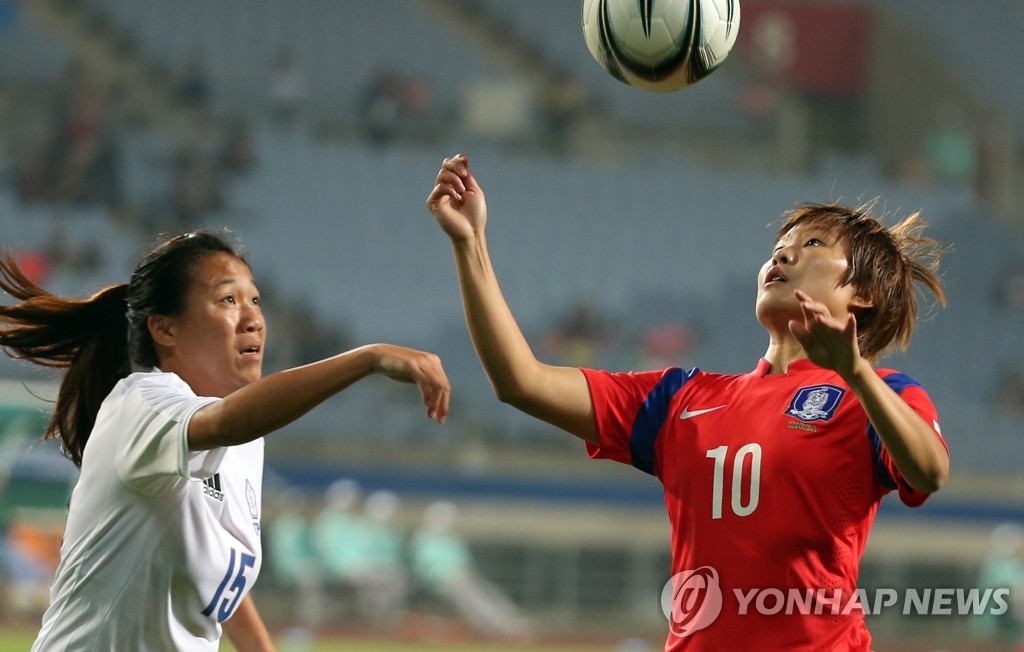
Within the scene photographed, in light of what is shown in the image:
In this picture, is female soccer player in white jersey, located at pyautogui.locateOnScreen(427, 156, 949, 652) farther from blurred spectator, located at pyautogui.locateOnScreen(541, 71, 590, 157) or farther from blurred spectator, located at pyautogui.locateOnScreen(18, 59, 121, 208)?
blurred spectator, located at pyautogui.locateOnScreen(541, 71, 590, 157)

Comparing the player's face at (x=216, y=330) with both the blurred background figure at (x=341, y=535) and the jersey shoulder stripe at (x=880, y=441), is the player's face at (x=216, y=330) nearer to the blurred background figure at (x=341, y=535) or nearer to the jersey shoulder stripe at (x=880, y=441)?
the jersey shoulder stripe at (x=880, y=441)

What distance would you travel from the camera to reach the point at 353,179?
2261 cm

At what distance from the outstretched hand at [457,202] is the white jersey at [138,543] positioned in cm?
70

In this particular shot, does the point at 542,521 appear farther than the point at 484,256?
Yes

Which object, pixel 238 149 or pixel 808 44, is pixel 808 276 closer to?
pixel 238 149

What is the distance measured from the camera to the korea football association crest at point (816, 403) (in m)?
3.18

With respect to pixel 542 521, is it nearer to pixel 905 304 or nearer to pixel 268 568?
pixel 268 568

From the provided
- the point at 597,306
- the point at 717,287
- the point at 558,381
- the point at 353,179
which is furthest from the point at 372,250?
the point at 558,381

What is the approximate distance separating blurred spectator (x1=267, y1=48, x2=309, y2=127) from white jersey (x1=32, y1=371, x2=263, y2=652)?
66.5ft

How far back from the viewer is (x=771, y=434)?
3195mm

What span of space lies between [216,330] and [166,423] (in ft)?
1.61

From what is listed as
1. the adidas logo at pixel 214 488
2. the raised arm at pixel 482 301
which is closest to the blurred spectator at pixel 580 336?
the adidas logo at pixel 214 488

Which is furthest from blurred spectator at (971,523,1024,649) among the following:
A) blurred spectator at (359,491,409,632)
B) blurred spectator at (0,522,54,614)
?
blurred spectator at (0,522,54,614)

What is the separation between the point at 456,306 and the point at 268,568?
546 centimetres
